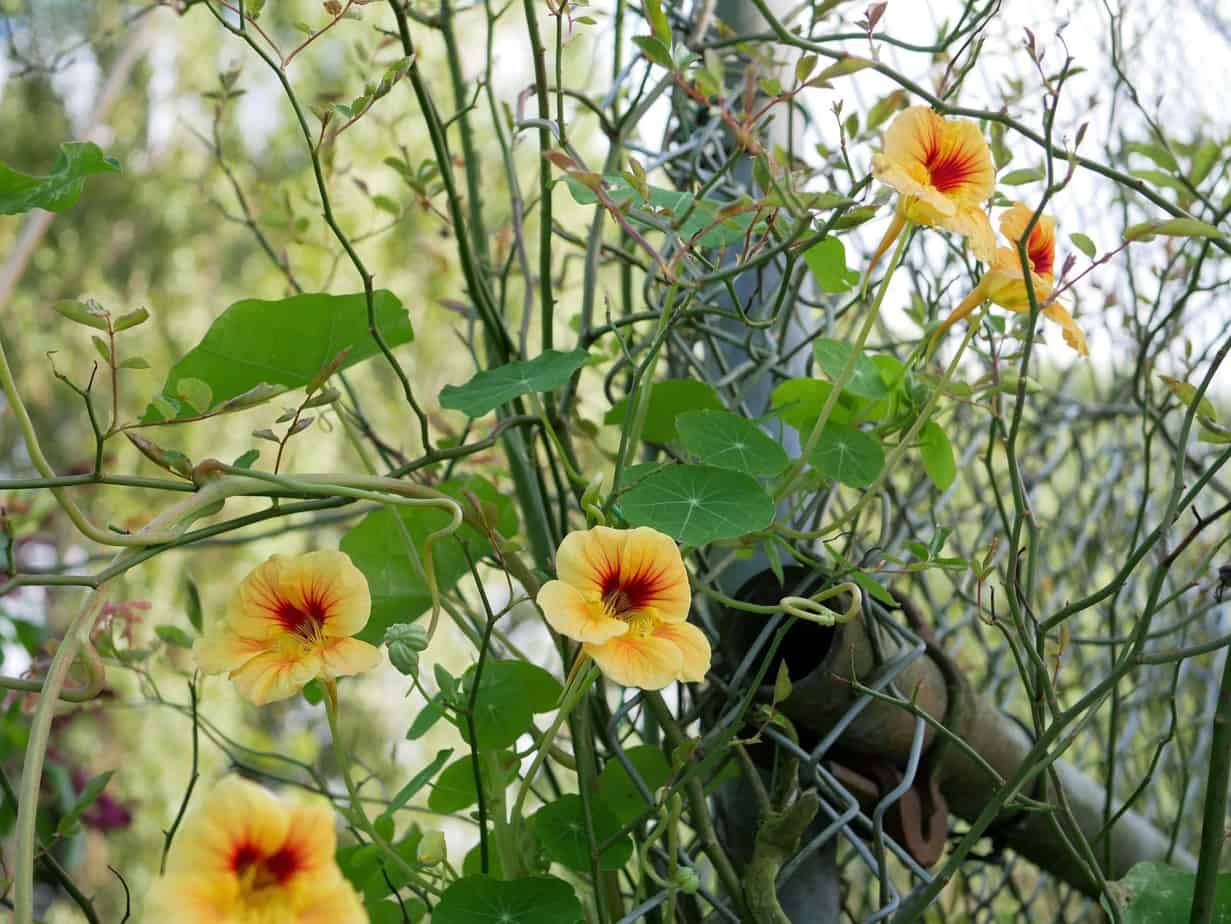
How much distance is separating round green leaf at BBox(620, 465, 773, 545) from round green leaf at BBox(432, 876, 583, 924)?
0.19m

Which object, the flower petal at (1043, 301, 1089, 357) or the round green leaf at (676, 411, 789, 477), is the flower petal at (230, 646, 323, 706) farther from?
the flower petal at (1043, 301, 1089, 357)

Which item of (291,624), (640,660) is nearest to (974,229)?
(640,660)

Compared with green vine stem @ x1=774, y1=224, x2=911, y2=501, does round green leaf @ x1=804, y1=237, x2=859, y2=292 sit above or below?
above

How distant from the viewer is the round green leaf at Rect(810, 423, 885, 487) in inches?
26.2

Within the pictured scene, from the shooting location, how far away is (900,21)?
0.93 meters

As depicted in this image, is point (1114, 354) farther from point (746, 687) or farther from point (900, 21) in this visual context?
point (746, 687)

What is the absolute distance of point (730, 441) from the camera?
2.11 feet

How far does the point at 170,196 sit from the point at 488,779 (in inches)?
183

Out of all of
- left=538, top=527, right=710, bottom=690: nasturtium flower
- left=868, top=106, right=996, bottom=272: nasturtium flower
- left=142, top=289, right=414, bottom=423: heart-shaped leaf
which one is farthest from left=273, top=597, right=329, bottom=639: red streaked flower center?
left=868, top=106, right=996, bottom=272: nasturtium flower

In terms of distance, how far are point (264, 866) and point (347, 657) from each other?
114mm

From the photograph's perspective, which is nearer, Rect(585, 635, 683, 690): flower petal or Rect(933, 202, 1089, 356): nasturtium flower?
Rect(585, 635, 683, 690): flower petal

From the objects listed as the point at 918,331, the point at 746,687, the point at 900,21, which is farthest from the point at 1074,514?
the point at 746,687

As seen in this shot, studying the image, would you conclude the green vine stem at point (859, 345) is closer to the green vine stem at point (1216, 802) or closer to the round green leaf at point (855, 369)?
the round green leaf at point (855, 369)

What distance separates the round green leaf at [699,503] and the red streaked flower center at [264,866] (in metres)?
0.25
